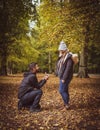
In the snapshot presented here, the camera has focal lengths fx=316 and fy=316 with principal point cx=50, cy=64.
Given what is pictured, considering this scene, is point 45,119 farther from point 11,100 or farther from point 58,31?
point 58,31

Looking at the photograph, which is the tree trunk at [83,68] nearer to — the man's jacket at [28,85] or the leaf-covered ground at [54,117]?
the leaf-covered ground at [54,117]

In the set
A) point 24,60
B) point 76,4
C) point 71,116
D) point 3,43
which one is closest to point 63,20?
point 76,4

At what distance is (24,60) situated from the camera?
134ft

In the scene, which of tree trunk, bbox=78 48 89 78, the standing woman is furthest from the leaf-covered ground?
tree trunk, bbox=78 48 89 78

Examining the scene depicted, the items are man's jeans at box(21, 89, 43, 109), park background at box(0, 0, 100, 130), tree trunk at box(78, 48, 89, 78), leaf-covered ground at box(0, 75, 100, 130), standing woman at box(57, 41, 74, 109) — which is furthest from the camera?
tree trunk at box(78, 48, 89, 78)

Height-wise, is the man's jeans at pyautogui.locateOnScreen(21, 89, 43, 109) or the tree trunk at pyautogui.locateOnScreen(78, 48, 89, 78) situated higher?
the man's jeans at pyautogui.locateOnScreen(21, 89, 43, 109)

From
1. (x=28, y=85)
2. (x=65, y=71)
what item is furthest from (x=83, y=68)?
(x=28, y=85)

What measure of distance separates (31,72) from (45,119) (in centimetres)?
193

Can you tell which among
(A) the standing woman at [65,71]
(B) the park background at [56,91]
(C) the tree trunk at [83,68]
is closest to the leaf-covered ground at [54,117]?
(B) the park background at [56,91]

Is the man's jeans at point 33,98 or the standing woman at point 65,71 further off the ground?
the standing woman at point 65,71

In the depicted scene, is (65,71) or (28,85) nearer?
(28,85)

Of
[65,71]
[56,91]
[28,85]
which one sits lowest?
[56,91]

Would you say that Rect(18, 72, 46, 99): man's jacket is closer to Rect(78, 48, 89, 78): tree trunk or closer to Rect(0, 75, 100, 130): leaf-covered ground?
Rect(0, 75, 100, 130): leaf-covered ground

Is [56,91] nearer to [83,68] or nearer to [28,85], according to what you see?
[28,85]
